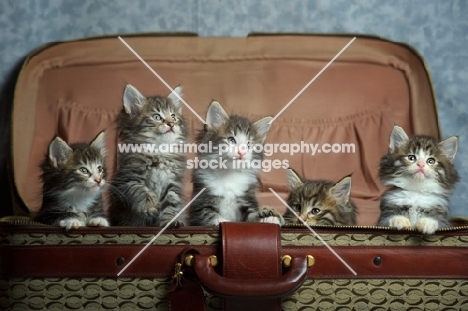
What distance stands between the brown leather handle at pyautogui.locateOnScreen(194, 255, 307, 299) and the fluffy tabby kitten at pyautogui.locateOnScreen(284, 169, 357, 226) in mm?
323

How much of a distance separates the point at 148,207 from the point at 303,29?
1000 millimetres

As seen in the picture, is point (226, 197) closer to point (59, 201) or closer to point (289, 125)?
point (59, 201)

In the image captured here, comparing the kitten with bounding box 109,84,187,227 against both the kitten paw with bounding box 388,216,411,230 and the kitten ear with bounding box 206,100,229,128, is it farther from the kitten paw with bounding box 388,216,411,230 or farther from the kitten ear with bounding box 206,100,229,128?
the kitten paw with bounding box 388,216,411,230

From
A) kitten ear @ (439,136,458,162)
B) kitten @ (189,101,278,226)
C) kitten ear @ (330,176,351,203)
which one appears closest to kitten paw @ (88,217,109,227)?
kitten @ (189,101,278,226)

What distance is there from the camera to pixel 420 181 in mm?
1564

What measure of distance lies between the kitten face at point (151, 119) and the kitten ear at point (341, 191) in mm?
427

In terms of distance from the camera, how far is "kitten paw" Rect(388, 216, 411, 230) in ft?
4.53

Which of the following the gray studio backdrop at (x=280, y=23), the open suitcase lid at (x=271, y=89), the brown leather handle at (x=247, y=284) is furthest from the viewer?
the gray studio backdrop at (x=280, y=23)

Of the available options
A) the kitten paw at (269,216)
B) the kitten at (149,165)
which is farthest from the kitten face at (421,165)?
the kitten at (149,165)

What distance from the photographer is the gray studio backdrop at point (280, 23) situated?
2.10 metres

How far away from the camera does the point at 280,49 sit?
2.04m

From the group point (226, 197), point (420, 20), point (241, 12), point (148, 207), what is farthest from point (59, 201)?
point (420, 20)

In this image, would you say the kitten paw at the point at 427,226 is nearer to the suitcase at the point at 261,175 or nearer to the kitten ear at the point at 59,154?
the suitcase at the point at 261,175

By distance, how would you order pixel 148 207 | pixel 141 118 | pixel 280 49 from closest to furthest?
pixel 148 207
pixel 141 118
pixel 280 49
